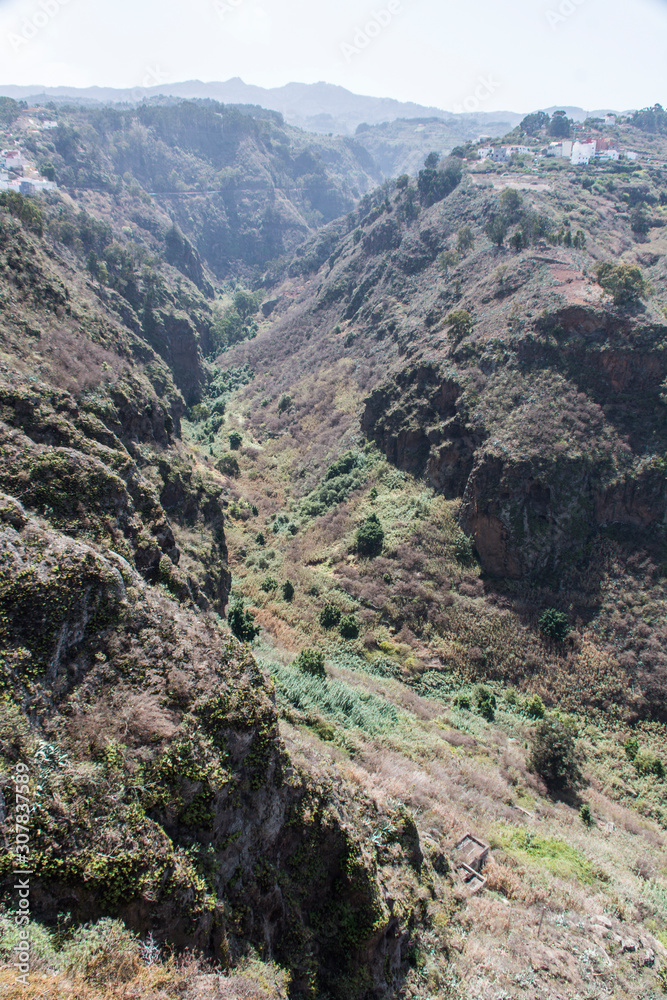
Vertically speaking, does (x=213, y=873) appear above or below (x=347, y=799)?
above

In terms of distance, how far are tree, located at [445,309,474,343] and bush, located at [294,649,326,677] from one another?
74.8 feet

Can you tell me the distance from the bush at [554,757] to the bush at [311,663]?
7014 mm

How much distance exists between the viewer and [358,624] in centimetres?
2272

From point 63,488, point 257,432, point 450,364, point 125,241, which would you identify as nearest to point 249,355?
point 257,432

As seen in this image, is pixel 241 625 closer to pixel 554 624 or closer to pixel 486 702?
pixel 486 702

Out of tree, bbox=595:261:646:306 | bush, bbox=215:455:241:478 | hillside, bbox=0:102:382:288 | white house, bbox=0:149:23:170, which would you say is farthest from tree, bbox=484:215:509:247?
white house, bbox=0:149:23:170

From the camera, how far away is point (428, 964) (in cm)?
857

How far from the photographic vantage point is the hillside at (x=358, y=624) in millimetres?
6680

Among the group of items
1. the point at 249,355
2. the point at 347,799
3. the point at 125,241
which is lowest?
the point at 347,799

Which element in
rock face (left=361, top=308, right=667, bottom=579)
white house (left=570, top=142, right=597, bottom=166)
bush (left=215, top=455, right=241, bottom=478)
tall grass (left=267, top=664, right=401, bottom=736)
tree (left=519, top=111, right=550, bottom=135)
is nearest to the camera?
tall grass (left=267, top=664, right=401, bottom=736)

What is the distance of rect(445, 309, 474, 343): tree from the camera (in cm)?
3234

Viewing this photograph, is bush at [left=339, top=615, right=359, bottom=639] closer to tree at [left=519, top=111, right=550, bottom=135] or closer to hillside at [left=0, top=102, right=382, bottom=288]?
hillside at [left=0, top=102, right=382, bottom=288]

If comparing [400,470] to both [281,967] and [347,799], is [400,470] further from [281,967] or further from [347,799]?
[281,967]

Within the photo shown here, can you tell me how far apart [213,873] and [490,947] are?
19.1ft
